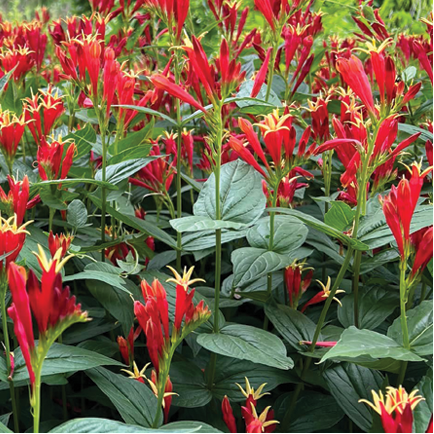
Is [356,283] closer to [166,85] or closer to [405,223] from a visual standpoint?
[405,223]

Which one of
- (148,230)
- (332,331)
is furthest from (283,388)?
(148,230)

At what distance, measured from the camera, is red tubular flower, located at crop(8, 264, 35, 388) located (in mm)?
821

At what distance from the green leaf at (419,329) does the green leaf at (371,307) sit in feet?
0.83

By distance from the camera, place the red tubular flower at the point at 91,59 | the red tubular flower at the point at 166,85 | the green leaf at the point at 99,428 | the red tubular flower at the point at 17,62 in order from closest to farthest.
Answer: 1. the green leaf at the point at 99,428
2. the red tubular flower at the point at 166,85
3. the red tubular flower at the point at 91,59
4. the red tubular flower at the point at 17,62

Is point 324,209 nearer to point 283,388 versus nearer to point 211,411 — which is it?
point 283,388

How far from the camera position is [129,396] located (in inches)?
43.0

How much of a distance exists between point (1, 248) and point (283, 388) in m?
0.93

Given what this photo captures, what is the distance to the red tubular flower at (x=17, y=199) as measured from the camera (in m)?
1.21

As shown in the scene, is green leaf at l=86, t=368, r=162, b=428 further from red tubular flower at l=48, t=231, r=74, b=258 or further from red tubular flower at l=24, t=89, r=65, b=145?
red tubular flower at l=24, t=89, r=65, b=145

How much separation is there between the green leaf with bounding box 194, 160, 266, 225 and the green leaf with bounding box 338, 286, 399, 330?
1.18 feet

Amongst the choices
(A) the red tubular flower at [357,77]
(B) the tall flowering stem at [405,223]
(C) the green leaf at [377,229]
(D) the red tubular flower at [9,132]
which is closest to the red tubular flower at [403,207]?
(B) the tall flowering stem at [405,223]

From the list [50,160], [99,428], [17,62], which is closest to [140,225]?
[50,160]

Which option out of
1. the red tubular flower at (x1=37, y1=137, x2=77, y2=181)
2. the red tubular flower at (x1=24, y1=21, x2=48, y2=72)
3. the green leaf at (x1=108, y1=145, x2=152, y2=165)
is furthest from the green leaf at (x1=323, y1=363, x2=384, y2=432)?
the red tubular flower at (x1=24, y1=21, x2=48, y2=72)

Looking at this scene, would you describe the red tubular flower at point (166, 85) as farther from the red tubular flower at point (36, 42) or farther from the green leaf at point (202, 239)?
the red tubular flower at point (36, 42)
